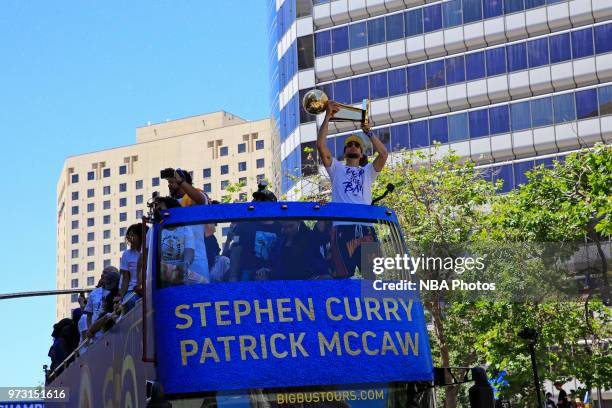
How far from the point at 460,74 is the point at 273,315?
52.4 meters

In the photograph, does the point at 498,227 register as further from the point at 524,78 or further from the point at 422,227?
the point at 524,78

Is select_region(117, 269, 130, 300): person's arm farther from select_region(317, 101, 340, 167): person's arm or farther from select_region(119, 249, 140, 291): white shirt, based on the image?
select_region(317, 101, 340, 167): person's arm

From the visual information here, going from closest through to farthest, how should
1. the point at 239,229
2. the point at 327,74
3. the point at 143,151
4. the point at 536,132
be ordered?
the point at 239,229 → the point at 536,132 → the point at 327,74 → the point at 143,151

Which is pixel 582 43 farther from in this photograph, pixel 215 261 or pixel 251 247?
pixel 215 261

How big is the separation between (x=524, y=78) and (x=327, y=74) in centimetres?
1128

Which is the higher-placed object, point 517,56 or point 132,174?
point 132,174

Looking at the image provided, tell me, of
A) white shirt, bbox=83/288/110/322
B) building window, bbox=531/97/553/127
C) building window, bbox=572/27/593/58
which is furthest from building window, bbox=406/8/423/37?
white shirt, bbox=83/288/110/322

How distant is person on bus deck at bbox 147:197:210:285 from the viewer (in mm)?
10805

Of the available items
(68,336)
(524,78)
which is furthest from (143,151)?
Result: (68,336)

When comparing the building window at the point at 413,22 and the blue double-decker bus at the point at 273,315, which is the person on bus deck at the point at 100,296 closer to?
the blue double-decker bus at the point at 273,315

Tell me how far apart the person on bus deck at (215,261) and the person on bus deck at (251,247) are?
6cm

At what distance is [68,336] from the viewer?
17484 mm

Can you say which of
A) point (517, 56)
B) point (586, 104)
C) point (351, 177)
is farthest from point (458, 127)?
point (351, 177)

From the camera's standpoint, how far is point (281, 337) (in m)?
10.4
